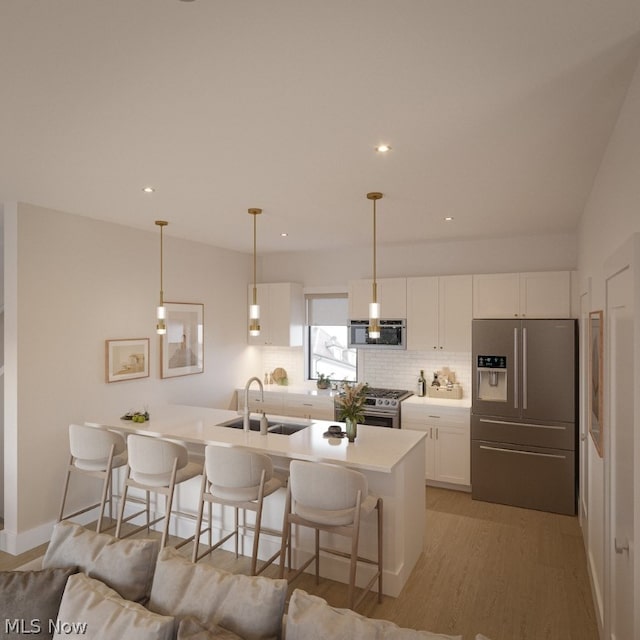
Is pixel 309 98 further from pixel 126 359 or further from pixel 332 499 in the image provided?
pixel 126 359

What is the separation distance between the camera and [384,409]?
18.1ft

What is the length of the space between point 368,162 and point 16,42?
1.88 metres

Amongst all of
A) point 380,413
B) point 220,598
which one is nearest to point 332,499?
point 220,598

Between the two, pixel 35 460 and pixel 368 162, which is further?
pixel 35 460

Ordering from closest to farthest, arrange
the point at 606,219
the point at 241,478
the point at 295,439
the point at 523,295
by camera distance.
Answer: the point at 606,219
the point at 241,478
the point at 295,439
the point at 523,295

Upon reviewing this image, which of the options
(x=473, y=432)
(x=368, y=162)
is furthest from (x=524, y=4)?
(x=473, y=432)

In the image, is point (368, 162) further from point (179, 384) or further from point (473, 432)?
point (179, 384)

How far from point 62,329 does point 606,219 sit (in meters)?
4.27

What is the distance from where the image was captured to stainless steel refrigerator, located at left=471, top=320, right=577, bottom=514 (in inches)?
183

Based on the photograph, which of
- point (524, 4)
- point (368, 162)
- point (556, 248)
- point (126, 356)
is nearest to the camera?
point (524, 4)

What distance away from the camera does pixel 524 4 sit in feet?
4.81

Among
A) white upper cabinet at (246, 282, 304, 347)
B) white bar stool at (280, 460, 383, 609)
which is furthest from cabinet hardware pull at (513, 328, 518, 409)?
white upper cabinet at (246, 282, 304, 347)

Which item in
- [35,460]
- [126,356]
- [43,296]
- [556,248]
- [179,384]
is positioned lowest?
[35,460]

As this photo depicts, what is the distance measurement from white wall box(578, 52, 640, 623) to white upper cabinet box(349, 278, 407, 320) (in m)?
2.31
